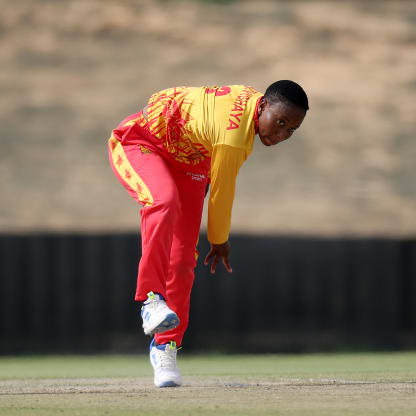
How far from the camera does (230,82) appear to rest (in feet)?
73.1

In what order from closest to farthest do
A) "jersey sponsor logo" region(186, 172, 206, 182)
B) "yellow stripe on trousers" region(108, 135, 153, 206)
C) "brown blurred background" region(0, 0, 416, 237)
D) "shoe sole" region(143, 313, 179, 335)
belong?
"shoe sole" region(143, 313, 179, 335), "yellow stripe on trousers" region(108, 135, 153, 206), "jersey sponsor logo" region(186, 172, 206, 182), "brown blurred background" region(0, 0, 416, 237)

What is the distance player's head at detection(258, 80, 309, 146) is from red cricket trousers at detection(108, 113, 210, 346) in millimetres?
592

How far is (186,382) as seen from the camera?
19.7 feet

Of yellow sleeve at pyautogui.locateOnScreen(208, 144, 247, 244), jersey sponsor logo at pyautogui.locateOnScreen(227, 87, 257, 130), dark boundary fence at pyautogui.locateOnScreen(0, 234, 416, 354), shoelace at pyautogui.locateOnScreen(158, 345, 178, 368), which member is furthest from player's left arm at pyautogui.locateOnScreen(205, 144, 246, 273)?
dark boundary fence at pyautogui.locateOnScreen(0, 234, 416, 354)

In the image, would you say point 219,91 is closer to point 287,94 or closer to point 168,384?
point 287,94

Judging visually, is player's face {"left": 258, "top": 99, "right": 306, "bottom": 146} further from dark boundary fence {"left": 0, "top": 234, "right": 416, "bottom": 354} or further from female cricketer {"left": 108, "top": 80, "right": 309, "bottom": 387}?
dark boundary fence {"left": 0, "top": 234, "right": 416, "bottom": 354}

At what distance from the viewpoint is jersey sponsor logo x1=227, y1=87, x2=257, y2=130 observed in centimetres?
539

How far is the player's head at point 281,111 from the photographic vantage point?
5.39 meters

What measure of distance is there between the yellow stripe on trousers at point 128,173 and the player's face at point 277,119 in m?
0.69

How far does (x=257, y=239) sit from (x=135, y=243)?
163 cm

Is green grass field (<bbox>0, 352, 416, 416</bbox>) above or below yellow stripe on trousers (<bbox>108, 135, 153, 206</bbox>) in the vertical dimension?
below

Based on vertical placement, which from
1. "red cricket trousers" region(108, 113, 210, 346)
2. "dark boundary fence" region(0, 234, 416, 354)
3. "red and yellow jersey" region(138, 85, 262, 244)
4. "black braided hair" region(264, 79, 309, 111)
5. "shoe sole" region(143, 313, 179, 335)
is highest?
"black braided hair" region(264, 79, 309, 111)

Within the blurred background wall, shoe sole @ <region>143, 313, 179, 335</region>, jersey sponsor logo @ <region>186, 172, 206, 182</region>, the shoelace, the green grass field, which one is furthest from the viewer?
the blurred background wall

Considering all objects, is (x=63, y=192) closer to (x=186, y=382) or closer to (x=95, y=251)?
(x=95, y=251)
